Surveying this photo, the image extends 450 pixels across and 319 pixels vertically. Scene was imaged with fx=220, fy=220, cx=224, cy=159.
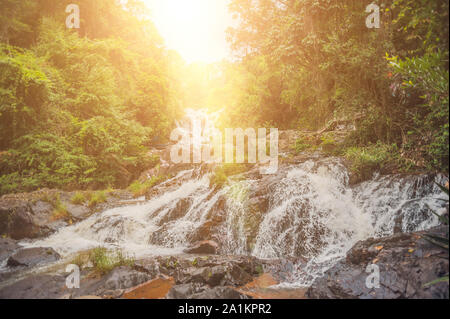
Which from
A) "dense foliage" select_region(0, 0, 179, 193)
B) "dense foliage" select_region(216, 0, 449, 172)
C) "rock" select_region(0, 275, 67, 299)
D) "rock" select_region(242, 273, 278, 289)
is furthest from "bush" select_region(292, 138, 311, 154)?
"dense foliage" select_region(0, 0, 179, 193)

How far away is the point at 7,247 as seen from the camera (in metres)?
6.82

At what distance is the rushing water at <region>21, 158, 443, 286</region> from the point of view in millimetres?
5102

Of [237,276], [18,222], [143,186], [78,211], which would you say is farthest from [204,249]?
[143,186]

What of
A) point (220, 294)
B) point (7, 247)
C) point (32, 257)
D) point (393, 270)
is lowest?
point (7, 247)

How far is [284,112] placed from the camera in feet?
53.9

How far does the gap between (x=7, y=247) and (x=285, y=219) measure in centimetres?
854

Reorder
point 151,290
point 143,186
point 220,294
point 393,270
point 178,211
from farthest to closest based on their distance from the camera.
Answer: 1. point 143,186
2. point 178,211
3. point 151,290
4. point 220,294
5. point 393,270

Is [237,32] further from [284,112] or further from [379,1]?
[379,1]

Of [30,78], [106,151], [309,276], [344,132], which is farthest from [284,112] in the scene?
[30,78]

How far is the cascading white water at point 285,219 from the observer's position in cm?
510

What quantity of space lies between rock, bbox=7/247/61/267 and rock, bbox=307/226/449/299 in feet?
22.3

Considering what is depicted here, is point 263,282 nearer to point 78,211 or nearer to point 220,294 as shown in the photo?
point 220,294

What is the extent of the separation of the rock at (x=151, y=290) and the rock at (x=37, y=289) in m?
1.36

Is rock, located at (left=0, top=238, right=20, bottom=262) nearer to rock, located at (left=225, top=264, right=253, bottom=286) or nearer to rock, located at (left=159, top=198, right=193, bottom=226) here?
rock, located at (left=159, top=198, right=193, bottom=226)
